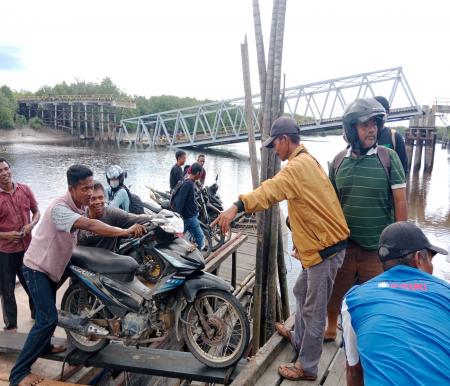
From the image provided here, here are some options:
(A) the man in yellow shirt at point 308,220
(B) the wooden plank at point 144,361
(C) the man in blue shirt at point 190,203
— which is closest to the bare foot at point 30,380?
(B) the wooden plank at point 144,361

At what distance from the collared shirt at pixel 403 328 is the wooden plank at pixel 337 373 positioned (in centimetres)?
121

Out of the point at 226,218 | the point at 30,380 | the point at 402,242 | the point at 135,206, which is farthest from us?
the point at 135,206

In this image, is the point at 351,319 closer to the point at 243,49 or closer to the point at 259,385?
the point at 259,385

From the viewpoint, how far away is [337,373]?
274 cm

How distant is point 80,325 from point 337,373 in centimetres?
204

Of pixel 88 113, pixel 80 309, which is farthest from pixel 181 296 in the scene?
pixel 88 113

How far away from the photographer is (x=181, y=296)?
2990mm

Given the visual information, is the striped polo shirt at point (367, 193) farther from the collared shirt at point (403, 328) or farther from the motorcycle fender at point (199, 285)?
the collared shirt at point (403, 328)

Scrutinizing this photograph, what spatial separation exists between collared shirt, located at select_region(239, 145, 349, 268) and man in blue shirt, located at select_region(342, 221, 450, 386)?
77 cm

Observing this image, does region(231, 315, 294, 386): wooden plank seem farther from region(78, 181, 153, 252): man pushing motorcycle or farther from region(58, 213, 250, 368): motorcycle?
region(78, 181, 153, 252): man pushing motorcycle

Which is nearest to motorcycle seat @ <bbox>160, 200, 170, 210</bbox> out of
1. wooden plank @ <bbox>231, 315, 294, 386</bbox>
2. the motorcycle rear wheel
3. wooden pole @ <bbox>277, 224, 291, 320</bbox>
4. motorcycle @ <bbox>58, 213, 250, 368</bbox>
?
wooden pole @ <bbox>277, 224, 291, 320</bbox>

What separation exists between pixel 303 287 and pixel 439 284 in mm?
1278

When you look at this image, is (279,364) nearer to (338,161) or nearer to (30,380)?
(338,161)

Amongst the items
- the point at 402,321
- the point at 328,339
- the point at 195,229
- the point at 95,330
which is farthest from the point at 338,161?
the point at 195,229
